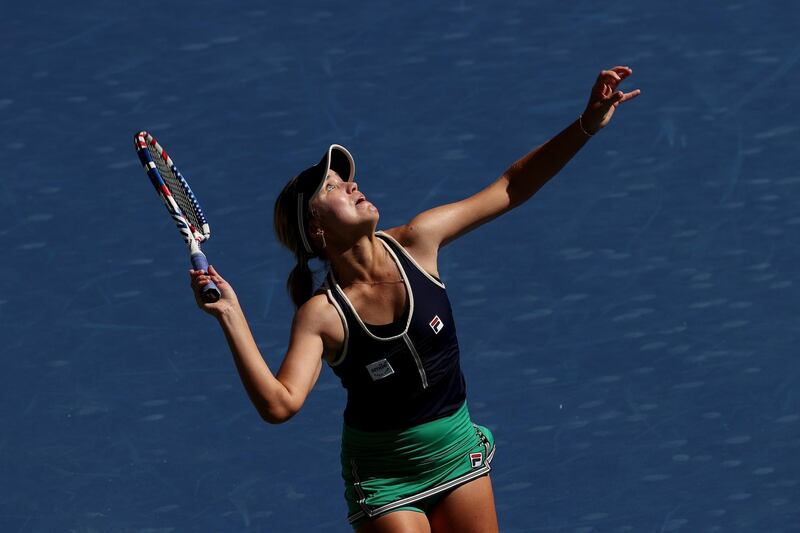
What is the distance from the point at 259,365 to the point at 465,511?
33.3 inches

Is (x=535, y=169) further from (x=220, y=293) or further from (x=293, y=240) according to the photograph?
(x=220, y=293)

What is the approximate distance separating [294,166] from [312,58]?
40cm

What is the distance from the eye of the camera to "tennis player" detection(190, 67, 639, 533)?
4418mm

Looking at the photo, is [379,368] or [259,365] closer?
[259,365]

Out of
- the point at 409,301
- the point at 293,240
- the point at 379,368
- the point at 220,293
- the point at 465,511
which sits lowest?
the point at 465,511

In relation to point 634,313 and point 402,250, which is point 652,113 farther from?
point 402,250

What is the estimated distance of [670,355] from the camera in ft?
20.4

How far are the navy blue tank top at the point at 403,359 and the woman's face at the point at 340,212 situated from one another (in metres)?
0.14

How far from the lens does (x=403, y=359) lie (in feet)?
14.6

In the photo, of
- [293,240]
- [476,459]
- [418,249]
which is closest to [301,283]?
[293,240]

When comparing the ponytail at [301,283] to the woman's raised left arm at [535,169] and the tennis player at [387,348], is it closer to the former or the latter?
the tennis player at [387,348]

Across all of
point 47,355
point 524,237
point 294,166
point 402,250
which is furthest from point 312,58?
point 402,250

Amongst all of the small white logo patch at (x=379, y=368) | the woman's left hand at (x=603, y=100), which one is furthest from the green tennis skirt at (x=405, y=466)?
the woman's left hand at (x=603, y=100)

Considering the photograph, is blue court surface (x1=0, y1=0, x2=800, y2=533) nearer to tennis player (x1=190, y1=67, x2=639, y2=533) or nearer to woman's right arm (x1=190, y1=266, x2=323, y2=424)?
tennis player (x1=190, y1=67, x2=639, y2=533)
